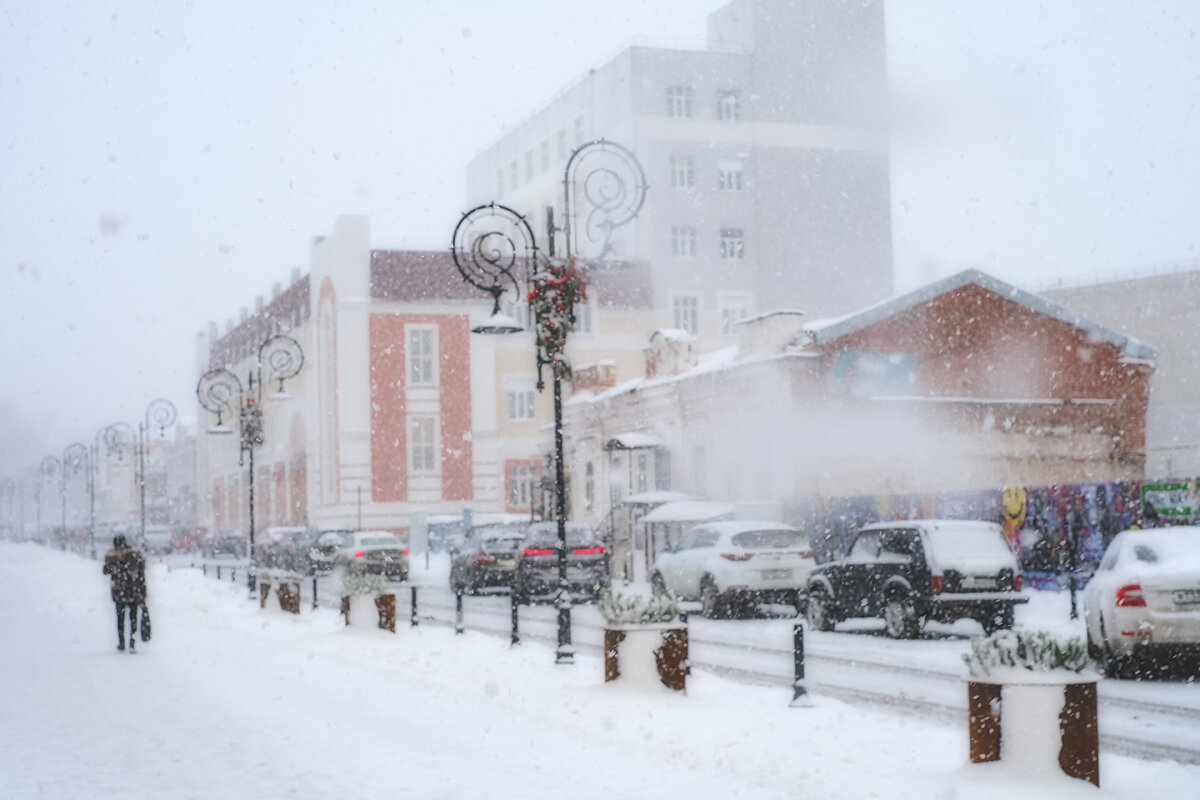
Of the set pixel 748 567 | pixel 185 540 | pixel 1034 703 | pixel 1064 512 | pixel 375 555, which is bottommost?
pixel 185 540

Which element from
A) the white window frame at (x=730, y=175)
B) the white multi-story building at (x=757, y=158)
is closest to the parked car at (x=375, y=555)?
the white multi-story building at (x=757, y=158)

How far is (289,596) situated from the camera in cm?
2744

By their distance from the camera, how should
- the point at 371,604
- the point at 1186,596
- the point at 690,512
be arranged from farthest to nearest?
1. the point at 690,512
2. the point at 371,604
3. the point at 1186,596

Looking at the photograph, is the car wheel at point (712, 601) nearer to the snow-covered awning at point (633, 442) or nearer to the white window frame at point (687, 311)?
the snow-covered awning at point (633, 442)

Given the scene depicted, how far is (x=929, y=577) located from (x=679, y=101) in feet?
166

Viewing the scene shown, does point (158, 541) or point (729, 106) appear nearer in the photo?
point (729, 106)

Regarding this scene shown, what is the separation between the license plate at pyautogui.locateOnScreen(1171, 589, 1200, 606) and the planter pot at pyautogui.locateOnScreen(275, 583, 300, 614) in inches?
659

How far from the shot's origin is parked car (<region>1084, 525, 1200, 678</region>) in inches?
559

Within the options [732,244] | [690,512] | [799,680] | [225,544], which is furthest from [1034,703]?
[225,544]

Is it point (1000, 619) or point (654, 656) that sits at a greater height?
point (654, 656)

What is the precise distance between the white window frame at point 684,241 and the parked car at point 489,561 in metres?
36.0

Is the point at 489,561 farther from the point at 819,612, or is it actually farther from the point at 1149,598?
the point at 1149,598

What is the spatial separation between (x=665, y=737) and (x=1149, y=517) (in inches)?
704

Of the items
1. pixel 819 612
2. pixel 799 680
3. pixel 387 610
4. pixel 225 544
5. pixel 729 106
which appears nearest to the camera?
pixel 799 680
